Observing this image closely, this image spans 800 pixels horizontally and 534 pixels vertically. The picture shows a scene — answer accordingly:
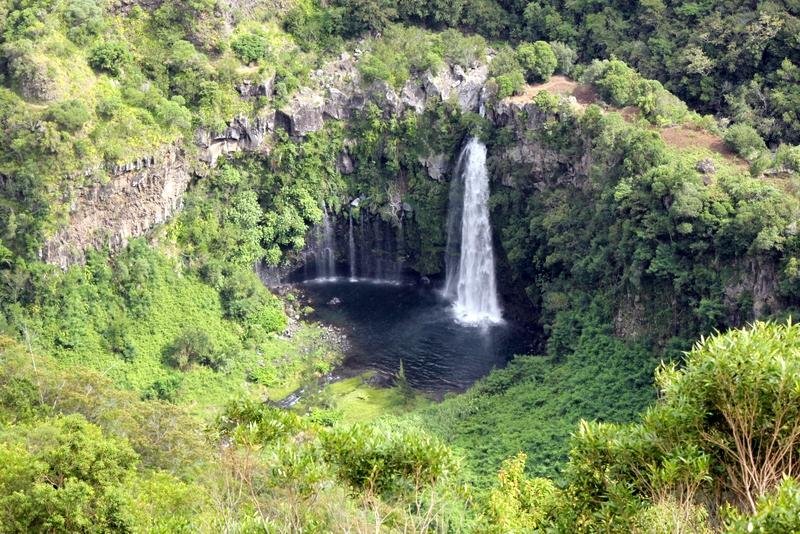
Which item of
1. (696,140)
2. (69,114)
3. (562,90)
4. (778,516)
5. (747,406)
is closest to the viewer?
(778,516)

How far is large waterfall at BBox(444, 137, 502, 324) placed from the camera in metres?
43.9

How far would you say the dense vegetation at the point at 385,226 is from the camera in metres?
19.8

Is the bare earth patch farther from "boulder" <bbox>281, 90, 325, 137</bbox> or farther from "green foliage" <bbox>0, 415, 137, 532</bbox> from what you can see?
"green foliage" <bbox>0, 415, 137, 532</bbox>

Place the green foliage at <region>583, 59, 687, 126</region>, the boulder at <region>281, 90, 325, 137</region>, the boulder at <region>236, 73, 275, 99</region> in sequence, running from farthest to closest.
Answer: the boulder at <region>281, 90, 325, 137</region>
the boulder at <region>236, 73, 275, 99</region>
the green foliage at <region>583, 59, 687, 126</region>

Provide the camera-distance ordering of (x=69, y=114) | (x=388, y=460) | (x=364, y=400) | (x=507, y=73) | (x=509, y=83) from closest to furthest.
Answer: (x=388, y=460), (x=69, y=114), (x=364, y=400), (x=509, y=83), (x=507, y=73)

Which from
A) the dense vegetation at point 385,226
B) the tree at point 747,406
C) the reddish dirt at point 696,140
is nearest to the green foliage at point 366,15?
the dense vegetation at point 385,226

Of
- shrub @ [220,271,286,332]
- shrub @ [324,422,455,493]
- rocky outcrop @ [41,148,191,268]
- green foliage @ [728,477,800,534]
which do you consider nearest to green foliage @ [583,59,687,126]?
shrub @ [220,271,286,332]

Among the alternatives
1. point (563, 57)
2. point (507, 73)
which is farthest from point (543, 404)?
point (563, 57)

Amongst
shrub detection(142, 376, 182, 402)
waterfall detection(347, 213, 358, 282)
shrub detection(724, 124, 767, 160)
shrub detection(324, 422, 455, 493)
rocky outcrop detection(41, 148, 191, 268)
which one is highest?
shrub detection(724, 124, 767, 160)

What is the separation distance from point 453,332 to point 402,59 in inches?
552

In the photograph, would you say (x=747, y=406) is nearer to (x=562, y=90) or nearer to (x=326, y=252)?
(x=562, y=90)

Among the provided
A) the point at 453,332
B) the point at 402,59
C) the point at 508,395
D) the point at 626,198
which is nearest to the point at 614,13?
the point at 402,59

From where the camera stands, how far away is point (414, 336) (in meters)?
40.8

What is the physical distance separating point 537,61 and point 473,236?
8796 millimetres
